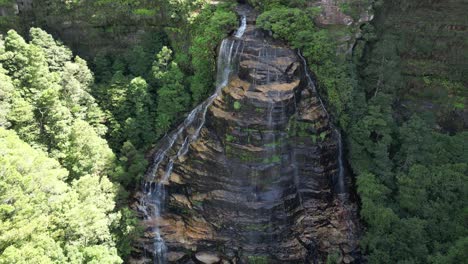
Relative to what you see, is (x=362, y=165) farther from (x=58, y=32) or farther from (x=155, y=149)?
(x=58, y=32)

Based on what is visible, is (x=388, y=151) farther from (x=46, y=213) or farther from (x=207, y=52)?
(x=46, y=213)

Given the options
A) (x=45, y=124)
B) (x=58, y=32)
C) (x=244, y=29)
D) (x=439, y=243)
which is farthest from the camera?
(x=58, y=32)

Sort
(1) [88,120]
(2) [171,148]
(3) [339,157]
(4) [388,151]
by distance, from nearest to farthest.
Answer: (4) [388,151] < (1) [88,120] < (3) [339,157] < (2) [171,148]

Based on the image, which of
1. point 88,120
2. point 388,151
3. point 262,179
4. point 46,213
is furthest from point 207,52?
point 46,213

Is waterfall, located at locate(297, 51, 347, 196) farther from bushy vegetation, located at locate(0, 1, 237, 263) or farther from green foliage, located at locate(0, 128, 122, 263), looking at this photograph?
green foliage, located at locate(0, 128, 122, 263)

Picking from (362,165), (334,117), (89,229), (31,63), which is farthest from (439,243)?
(31,63)

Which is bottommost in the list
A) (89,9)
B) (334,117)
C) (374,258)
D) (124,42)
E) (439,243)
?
(374,258)

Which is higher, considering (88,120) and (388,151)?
(88,120)
